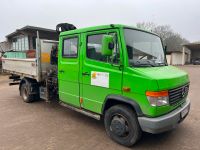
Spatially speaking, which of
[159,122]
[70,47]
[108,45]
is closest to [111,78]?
[108,45]

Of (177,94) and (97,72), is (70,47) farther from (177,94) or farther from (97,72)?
(177,94)

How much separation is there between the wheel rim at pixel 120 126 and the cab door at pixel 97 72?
18.4 inches

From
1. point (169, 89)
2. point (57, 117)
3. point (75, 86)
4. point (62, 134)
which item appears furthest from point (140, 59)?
point (57, 117)

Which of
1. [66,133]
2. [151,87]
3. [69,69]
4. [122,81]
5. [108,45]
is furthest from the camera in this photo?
[69,69]

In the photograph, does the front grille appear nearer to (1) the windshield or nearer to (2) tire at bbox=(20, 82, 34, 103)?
(1) the windshield

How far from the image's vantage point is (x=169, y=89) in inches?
137

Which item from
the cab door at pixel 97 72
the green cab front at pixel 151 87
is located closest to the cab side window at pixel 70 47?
the cab door at pixel 97 72

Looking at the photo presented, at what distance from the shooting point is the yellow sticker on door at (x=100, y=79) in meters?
4.02

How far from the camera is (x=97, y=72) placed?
4.15 m

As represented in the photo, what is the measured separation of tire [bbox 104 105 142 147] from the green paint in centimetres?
31

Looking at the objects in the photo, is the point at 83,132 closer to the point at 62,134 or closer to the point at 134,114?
the point at 62,134

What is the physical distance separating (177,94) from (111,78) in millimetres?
1376

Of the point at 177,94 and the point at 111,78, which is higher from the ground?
the point at 111,78

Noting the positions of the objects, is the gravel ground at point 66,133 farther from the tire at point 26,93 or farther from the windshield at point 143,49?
the windshield at point 143,49
